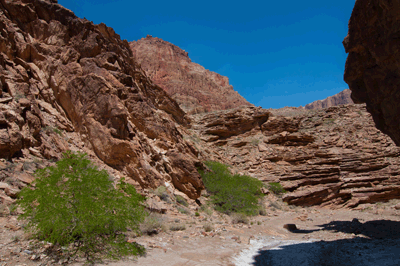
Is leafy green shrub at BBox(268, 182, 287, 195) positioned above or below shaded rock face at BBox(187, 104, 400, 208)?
below

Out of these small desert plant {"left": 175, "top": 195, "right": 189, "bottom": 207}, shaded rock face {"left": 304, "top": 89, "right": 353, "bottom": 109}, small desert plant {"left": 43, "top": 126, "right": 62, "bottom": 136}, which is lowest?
small desert plant {"left": 175, "top": 195, "right": 189, "bottom": 207}

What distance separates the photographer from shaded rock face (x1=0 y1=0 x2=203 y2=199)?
1077 cm

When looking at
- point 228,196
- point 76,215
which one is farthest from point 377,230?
point 76,215

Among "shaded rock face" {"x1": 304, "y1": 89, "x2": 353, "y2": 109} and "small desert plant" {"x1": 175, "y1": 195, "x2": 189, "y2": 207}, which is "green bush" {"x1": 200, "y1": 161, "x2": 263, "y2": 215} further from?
"shaded rock face" {"x1": 304, "y1": 89, "x2": 353, "y2": 109}

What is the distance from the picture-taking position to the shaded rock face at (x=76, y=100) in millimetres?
10766

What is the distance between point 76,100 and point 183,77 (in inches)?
2621

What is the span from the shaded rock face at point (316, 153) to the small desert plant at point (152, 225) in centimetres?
1645

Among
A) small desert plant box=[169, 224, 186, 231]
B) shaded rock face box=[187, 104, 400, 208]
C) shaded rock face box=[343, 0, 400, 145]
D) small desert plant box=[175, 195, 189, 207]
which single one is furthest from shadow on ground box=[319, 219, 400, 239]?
shaded rock face box=[187, 104, 400, 208]

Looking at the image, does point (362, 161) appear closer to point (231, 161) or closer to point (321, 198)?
point (321, 198)

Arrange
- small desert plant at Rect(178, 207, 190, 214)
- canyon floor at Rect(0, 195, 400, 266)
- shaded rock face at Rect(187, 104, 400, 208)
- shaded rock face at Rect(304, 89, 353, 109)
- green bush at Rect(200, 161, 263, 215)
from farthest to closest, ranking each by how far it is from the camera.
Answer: shaded rock face at Rect(304, 89, 353, 109), shaded rock face at Rect(187, 104, 400, 208), green bush at Rect(200, 161, 263, 215), small desert plant at Rect(178, 207, 190, 214), canyon floor at Rect(0, 195, 400, 266)

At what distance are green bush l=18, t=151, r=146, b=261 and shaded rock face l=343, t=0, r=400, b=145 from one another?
8.75 m

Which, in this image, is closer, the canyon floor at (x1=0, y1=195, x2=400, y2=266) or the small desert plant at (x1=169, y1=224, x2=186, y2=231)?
the canyon floor at (x1=0, y1=195, x2=400, y2=266)

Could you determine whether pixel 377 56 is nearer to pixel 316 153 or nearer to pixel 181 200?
pixel 181 200

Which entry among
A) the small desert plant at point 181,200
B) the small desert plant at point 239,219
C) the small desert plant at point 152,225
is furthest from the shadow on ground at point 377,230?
the small desert plant at point 152,225
